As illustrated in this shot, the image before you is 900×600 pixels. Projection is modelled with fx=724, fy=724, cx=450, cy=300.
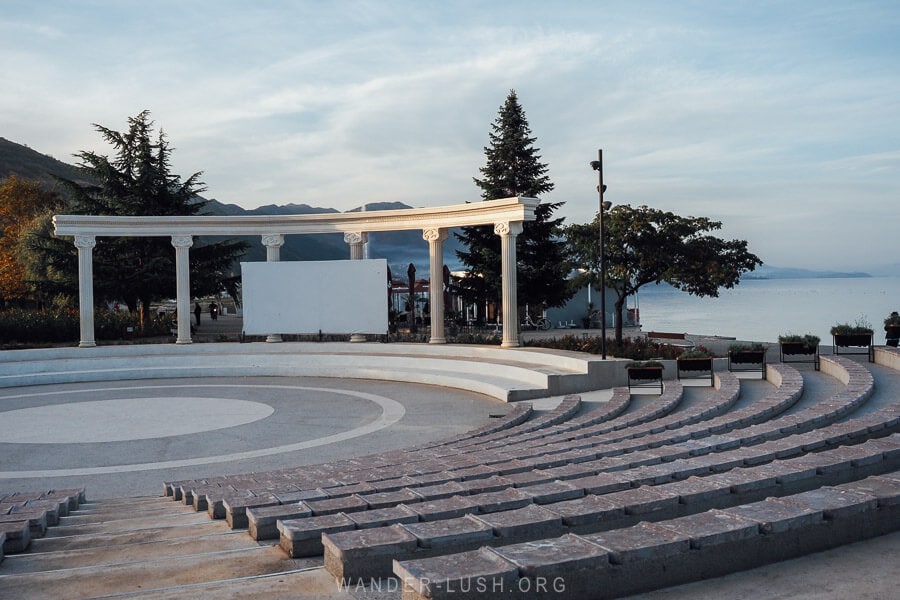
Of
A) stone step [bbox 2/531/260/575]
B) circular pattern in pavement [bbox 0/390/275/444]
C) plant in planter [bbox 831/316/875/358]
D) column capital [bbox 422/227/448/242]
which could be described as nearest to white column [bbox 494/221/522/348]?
column capital [bbox 422/227/448/242]

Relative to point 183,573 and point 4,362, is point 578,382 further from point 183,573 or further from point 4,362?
point 4,362

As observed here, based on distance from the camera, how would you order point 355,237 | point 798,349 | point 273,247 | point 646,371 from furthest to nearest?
point 273,247
point 355,237
point 798,349
point 646,371

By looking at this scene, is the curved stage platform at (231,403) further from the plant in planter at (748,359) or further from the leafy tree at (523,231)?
the leafy tree at (523,231)

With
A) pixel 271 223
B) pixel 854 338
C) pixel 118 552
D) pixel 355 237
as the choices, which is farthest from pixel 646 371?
pixel 271 223

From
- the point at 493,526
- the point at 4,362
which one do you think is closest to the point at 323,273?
the point at 4,362

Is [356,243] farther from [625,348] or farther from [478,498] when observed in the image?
[478,498]

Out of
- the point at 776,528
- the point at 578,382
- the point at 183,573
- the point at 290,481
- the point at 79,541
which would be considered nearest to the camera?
the point at 776,528

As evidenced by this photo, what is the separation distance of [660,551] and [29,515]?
22.9 ft

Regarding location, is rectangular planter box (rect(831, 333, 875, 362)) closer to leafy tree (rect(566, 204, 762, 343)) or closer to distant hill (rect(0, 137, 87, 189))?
leafy tree (rect(566, 204, 762, 343))

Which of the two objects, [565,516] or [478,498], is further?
[478,498]

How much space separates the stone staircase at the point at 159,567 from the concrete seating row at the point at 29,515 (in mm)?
153

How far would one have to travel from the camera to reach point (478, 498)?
6.16m

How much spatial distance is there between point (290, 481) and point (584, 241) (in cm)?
2213

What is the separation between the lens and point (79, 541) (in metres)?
→ 7.33
